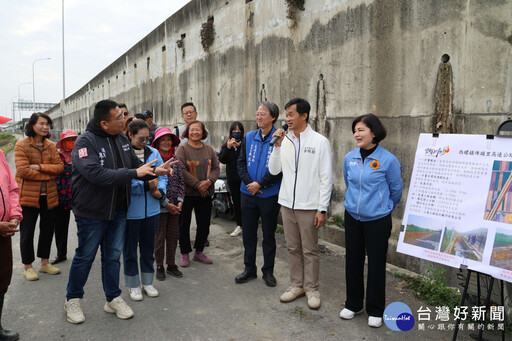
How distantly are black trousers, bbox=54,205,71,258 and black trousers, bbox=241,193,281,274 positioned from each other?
2.30 meters

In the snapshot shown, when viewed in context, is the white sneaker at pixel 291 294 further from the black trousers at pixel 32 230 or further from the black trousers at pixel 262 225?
the black trousers at pixel 32 230

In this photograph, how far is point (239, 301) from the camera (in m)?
4.05

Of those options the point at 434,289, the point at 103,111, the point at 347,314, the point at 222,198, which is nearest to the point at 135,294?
the point at 103,111

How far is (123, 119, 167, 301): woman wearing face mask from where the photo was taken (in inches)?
158

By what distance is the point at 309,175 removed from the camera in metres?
4.00

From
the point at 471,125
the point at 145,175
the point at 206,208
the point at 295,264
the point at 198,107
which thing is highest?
the point at 198,107

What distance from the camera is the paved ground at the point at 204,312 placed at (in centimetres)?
338

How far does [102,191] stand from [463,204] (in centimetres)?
296

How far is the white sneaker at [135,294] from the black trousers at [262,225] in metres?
1.23

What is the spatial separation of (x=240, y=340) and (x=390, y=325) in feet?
4.37

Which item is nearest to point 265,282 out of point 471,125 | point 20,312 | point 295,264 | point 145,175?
Result: point 295,264

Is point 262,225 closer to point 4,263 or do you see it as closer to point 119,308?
point 119,308

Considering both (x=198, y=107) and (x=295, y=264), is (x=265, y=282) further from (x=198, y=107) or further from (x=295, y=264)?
(x=198, y=107)

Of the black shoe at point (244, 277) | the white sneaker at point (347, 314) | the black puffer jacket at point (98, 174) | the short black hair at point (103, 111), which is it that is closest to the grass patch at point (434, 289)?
the white sneaker at point (347, 314)
